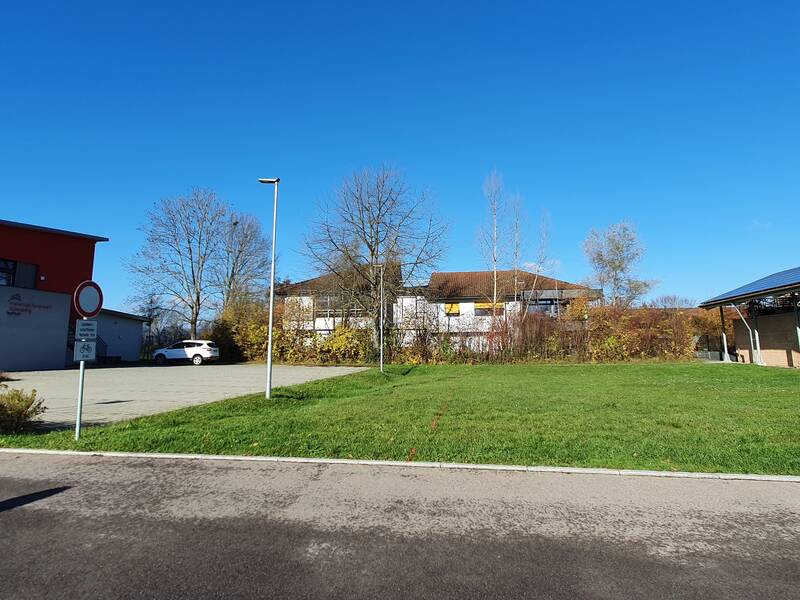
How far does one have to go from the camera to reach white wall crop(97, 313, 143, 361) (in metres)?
36.1

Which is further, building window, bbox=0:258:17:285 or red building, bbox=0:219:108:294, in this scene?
red building, bbox=0:219:108:294

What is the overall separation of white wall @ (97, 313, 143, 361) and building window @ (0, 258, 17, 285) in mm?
7350

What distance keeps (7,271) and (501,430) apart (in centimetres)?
3175

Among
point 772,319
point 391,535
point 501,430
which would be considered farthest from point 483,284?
point 391,535

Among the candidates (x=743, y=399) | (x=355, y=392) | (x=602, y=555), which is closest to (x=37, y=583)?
(x=602, y=555)

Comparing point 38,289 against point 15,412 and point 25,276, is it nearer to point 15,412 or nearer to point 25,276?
point 25,276

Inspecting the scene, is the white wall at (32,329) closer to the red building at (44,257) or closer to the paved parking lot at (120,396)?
the red building at (44,257)

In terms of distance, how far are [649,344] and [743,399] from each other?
18834 millimetres

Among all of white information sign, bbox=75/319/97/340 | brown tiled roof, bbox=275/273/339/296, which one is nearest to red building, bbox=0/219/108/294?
brown tiled roof, bbox=275/273/339/296

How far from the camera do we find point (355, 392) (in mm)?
15234

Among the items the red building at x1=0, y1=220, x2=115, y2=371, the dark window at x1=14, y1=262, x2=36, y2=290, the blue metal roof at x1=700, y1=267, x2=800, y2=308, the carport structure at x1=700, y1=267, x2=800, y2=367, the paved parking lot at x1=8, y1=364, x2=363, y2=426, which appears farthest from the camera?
Result: the dark window at x1=14, y1=262, x2=36, y2=290

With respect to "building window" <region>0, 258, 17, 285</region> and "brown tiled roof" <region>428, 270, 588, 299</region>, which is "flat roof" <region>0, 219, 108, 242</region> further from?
"brown tiled roof" <region>428, 270, 588, 299</region>

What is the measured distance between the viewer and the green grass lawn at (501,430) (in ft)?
20.3

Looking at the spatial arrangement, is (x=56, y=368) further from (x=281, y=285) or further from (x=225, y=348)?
(x=281, y=285)
